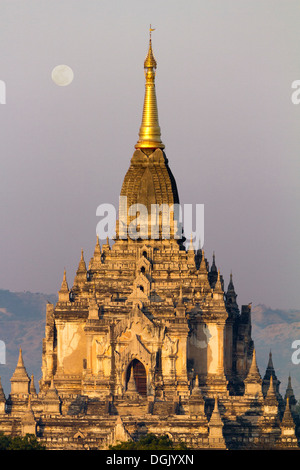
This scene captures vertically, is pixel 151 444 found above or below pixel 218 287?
below

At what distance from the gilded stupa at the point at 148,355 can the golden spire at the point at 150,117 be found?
0.05 meters

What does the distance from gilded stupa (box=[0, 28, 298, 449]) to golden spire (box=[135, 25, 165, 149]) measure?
49 mm

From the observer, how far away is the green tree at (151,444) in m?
115

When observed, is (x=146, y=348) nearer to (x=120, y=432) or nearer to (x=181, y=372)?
(x=181, y=372)

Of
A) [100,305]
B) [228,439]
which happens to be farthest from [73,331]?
[228,439]

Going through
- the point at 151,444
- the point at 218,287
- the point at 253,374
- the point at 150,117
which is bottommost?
the point at 151,444

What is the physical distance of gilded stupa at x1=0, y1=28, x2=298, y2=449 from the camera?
121188 millimetres

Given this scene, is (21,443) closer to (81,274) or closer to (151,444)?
(151,444)

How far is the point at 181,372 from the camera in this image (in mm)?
127500

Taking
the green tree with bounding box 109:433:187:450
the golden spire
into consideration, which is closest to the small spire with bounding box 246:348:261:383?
the green tree with bounding box 109:433:187:450

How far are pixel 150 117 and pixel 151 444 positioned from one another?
2300cm

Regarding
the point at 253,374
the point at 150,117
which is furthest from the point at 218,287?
the point at 150,117

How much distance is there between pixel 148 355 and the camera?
127 meters
